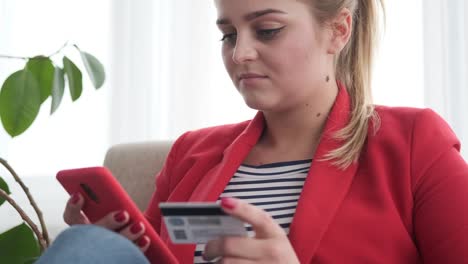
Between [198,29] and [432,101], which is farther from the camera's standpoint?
[198,29]

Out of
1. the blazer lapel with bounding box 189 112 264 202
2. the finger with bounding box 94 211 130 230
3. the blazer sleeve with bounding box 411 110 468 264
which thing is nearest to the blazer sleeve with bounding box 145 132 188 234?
the blazer lapel with bounding box 189 112 264 202

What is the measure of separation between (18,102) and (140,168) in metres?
0.38

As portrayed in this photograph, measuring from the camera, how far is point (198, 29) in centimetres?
265

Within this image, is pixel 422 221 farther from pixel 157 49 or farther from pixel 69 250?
pixel 157 49

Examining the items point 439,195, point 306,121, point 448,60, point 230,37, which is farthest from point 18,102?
point 448,60

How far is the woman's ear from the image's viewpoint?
4.34 feet

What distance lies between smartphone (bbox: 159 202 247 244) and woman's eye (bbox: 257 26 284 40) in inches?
18.0

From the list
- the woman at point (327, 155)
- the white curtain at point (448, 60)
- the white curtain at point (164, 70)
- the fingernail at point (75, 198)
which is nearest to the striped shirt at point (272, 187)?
the woman at point (327, 155)

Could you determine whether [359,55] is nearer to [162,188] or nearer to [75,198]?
[162,188]

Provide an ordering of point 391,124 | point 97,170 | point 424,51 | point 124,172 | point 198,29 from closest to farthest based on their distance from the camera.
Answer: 1. point 97,170
2. point 391,124
3. point 124,172
4. point 424,51
5. point 198,29

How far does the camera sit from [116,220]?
40.4 inches

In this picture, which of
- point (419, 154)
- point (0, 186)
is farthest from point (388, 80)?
point (0, 186)

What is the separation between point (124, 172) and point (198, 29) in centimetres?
109

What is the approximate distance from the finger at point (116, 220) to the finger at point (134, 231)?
0.04ft
